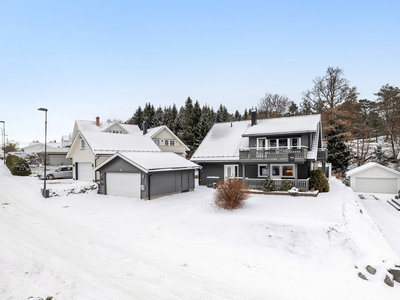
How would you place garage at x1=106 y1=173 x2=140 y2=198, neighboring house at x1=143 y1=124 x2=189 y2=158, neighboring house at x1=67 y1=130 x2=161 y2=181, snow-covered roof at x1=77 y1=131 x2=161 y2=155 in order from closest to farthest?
garage at x1=106 y1=173 x2=140 y2=198 → neighboring house at x1=67 y1=130 x2=161 y2=181 → snow-covered roof at x1=77 y1=131 x2=161 y2=155 → neighboring house at x1=143 y1=124 x2=189 y2=158

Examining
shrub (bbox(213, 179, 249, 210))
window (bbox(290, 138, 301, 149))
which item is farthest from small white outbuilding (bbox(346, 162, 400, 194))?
shrub (bbox(213, 179, 249, 210))

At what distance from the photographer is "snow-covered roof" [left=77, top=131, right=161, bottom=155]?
2767 cm

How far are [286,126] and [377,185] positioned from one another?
1655cm

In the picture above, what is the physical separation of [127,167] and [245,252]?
13.4 m

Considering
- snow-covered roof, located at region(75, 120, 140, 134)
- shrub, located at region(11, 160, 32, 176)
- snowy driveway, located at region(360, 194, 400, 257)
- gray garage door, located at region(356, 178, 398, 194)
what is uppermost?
snow-covered roof, located at region(75, 120, 140, 134)

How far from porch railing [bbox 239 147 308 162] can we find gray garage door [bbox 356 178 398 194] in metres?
14.9

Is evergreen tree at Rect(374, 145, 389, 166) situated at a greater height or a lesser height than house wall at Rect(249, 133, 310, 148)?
lesser

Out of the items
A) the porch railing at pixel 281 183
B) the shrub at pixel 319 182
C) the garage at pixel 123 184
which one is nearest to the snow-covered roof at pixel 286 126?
the shrub at pixel 319 182

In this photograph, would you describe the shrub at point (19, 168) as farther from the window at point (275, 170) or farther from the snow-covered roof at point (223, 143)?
the window at point (275, 170)

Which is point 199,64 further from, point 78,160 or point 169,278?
point 169,278

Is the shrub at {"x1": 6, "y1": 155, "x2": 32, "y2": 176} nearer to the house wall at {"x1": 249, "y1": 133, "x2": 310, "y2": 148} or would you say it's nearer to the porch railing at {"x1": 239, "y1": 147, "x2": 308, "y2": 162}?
the porch railing at {"x1": 239, "y1": 147, "x2": 308, "y2": 162}

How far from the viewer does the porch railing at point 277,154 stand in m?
19.8

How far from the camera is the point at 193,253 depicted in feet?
32.3

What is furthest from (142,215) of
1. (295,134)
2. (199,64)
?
(199,64)
